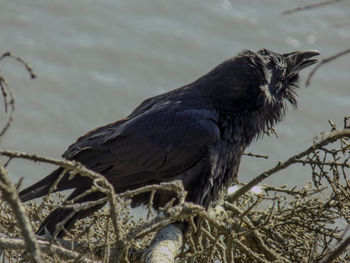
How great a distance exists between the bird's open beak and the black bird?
0.39 metres

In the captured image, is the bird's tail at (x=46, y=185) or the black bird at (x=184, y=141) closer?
the bird's tail at (x=46, y=185)

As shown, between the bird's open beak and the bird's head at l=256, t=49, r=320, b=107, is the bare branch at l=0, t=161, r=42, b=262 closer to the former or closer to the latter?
the bird's head at l=256, t=49, r=320, b=107

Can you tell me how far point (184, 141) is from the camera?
4.35 m

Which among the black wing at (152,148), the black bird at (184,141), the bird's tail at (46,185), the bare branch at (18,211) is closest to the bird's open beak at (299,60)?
the black bird at (184,141)

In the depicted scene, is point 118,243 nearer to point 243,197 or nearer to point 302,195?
point 302,195

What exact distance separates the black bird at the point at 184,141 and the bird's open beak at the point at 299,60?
15.4 inches

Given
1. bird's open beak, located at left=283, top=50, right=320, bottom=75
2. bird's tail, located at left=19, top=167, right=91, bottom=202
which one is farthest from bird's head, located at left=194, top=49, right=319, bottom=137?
bird's tail, located at left=19, top=167, right=91, bottom=202

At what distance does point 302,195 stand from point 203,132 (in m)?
0.80

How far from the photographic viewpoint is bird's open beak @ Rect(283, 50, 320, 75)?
4.96 metres

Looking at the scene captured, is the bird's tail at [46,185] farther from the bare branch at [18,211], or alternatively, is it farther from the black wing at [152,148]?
the bare branch at [18,211]

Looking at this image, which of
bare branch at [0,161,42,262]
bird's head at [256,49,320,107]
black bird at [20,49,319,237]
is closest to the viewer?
bare branch at [0,161,42,262]

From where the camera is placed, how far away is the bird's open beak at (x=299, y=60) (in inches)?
195

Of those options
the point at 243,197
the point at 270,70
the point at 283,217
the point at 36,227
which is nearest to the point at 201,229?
the point at 283,217

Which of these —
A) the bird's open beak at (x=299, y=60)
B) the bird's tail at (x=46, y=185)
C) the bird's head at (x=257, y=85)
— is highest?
the bird's open beak at (x=299, y=60)
